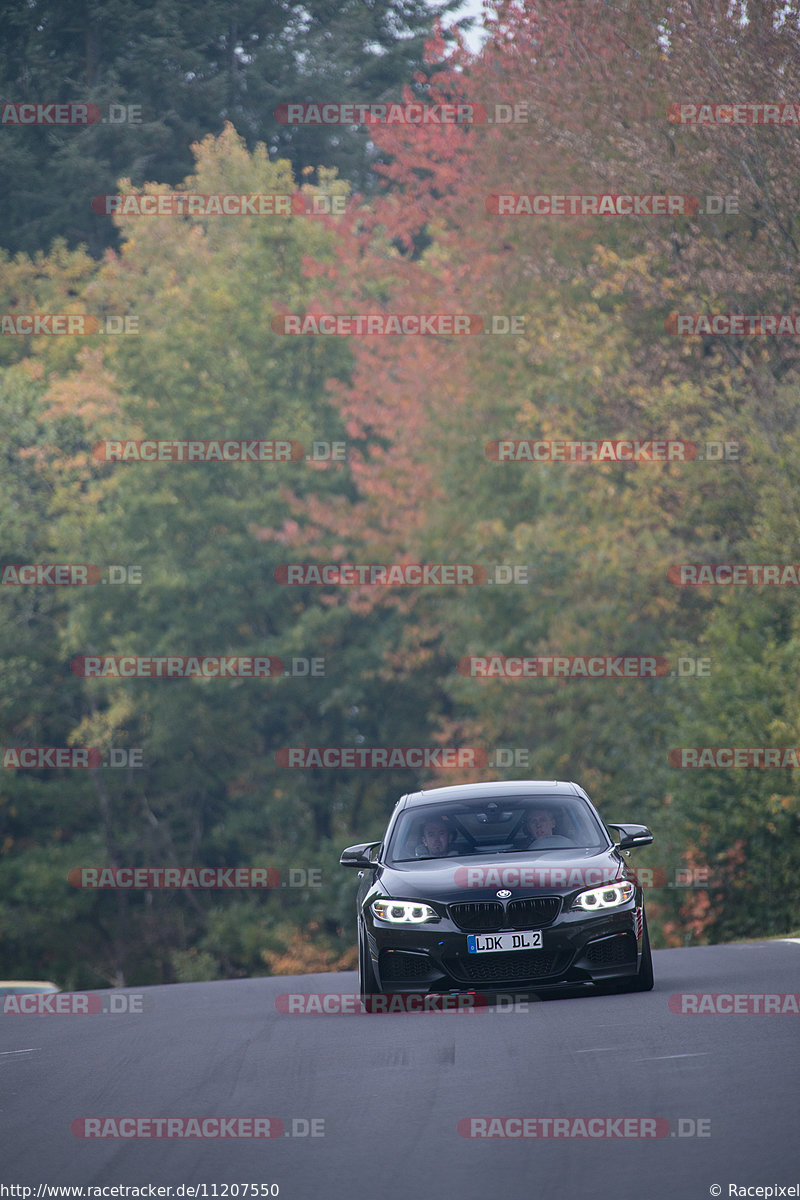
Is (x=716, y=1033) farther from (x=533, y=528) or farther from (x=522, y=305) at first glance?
(x=522, y=305)

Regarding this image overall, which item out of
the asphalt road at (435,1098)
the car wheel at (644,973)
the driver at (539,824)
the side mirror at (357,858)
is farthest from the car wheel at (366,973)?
the car wheel at (644,973)

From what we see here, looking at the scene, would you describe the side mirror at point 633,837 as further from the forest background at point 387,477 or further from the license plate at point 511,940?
the forest background at point 387,477

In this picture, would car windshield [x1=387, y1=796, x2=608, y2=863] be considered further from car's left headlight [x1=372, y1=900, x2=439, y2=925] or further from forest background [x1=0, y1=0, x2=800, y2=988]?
forest background [x1=0, y1=0, x2=800, y2=988]

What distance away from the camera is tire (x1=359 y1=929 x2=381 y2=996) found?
12.6 meters

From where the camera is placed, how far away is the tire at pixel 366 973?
41.4 ft

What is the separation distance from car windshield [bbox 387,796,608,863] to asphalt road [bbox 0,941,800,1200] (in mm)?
1176

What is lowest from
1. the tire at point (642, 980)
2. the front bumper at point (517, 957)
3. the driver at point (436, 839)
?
the tire at point (642, 980)

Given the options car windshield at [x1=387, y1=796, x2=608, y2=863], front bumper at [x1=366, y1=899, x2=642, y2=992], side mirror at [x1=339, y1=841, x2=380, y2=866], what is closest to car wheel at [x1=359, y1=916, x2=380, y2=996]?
front bumper at [x1=366, y1=899, x2=642, y2=992]

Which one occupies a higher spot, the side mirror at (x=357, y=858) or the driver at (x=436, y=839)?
the driver at (x=436, y=839)

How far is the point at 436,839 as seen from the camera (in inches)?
531

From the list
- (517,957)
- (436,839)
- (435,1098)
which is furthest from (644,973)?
(435,1098)

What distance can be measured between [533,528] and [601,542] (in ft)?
7.07

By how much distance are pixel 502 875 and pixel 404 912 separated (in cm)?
72

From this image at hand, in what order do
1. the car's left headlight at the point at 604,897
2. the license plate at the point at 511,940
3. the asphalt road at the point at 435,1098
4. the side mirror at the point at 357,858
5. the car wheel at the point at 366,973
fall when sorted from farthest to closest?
the side mirror at the point at 357,858 < the car wheel at the point at 366,973 < the car's left headlight at the point at 604,897 < the license plate at the point at 511,940 < the asphalt road at the point at 435,1098
